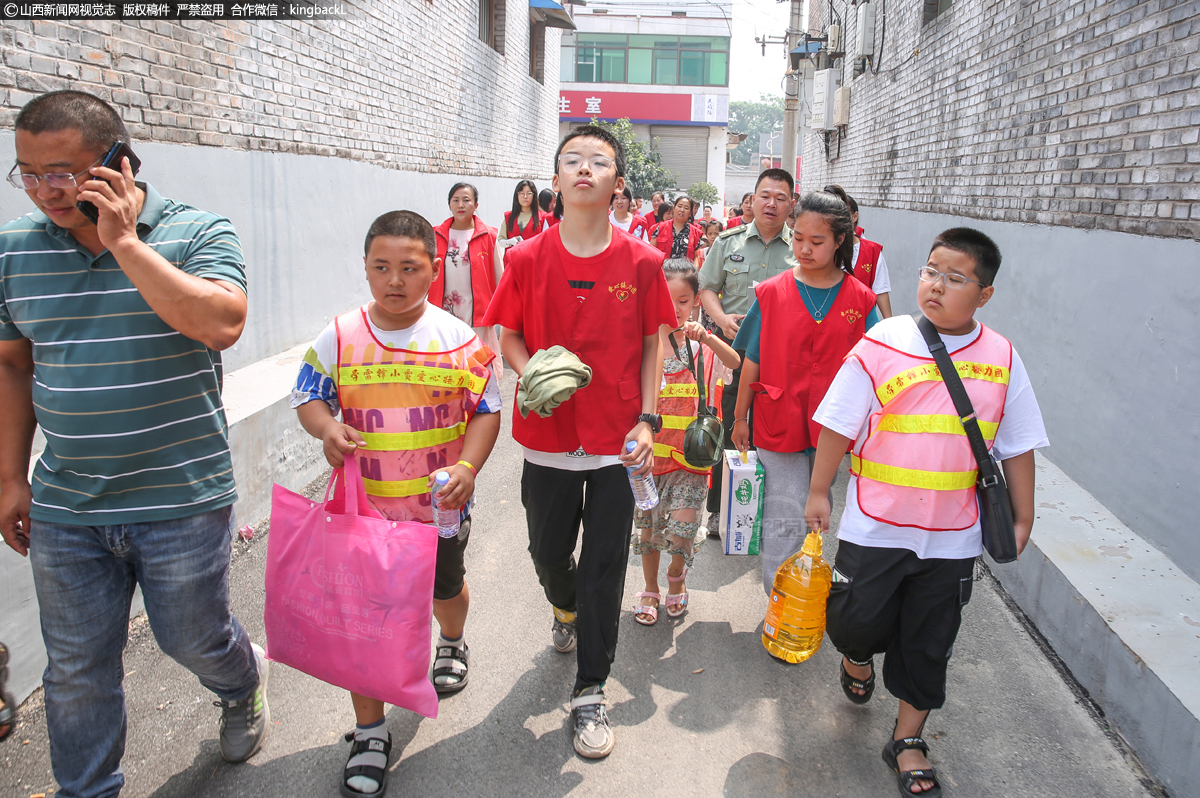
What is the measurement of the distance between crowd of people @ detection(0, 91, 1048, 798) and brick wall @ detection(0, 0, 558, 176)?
222cm

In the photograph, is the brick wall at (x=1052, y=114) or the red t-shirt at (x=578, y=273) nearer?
the red t-shirt at (x=578, y=273)

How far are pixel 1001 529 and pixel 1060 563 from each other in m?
1.49

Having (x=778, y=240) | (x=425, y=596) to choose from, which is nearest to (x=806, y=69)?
(x=778, y=240)

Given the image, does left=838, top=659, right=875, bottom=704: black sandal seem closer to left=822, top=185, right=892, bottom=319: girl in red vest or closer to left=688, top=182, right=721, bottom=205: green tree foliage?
left=822, top=185, right=892, bottom=319: girl in red vest

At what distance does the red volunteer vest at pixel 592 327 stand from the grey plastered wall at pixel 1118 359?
2.64 metres

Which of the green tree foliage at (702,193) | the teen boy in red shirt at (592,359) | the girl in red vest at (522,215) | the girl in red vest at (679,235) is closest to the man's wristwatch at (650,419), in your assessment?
the teen boy in red shirt at (592,359)

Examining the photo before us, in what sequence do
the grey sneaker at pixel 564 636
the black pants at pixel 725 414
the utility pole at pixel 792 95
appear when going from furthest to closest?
the utility pole at pixel 792 95, the black pants at pixel 725 414, the grey sneaker at pixel 564 636

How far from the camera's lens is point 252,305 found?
602 cm

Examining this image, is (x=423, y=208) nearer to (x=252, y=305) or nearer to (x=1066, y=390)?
(x=252, y=305)

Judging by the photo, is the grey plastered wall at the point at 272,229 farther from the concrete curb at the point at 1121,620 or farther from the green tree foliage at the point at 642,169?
the green tree foliage at the point at 642,169

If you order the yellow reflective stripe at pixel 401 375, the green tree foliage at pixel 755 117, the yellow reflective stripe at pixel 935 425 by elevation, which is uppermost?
the green tree foliage at pixel 755 117

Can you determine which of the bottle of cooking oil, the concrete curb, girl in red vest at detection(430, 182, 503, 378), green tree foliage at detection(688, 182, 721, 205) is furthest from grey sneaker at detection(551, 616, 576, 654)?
green tree foliage at detection(688, 182, 721, 205)

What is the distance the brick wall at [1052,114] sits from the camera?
13.3 ft

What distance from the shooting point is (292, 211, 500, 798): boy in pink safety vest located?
267cm
